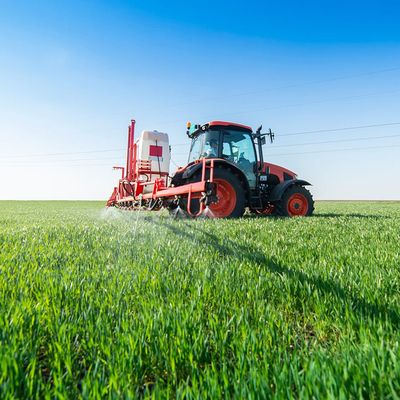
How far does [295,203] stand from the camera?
937cm

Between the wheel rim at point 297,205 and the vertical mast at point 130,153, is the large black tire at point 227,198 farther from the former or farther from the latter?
the vertical mast at point 130,153

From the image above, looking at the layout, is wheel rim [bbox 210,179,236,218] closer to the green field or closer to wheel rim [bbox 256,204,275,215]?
wheel rim [bbox 256,204,275,215]

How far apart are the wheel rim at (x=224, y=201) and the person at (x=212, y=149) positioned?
98 cm

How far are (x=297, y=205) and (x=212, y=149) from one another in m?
3.14

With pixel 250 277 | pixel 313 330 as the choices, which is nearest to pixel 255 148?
pixel 250 277

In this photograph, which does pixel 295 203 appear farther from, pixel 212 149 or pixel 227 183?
pixel 212 149

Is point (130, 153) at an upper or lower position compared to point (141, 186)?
upper

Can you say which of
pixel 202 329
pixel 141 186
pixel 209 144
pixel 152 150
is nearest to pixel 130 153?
pixel 152 150

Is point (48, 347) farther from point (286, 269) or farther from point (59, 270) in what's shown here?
point (286, 269)

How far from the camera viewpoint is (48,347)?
129 cm

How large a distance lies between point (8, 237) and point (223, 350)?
4.33 meters

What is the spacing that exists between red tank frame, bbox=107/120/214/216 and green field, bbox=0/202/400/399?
466 centimetres

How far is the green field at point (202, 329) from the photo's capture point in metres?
0.93

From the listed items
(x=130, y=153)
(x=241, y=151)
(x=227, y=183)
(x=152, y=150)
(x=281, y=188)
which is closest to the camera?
(x=227, y=183)
